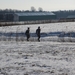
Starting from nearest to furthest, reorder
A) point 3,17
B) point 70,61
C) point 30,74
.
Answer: point 30,74 < point 70,61 < point 3,17

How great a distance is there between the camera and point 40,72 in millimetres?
9438

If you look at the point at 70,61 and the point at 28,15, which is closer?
the point at 70,61

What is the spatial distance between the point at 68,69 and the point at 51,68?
73 centimetres

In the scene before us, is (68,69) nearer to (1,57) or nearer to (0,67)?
(0,67)

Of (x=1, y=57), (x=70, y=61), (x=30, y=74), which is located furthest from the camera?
(x=1, y=57)

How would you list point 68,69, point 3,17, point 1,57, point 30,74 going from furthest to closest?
point 3,17, point 1,57, point 68,69, point 30,74

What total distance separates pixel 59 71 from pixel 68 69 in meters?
0.49

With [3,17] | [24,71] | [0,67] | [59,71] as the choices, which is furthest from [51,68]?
[3,17]

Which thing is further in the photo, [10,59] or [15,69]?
[10,59]

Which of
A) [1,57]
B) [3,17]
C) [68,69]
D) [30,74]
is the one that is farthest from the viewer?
[3,17]

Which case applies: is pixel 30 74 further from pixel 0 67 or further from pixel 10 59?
pixel 10 59

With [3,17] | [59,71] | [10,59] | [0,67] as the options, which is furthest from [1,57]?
[3,17]

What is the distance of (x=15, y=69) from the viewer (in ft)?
32.7

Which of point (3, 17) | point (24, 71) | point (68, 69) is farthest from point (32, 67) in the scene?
point (3, 17)
